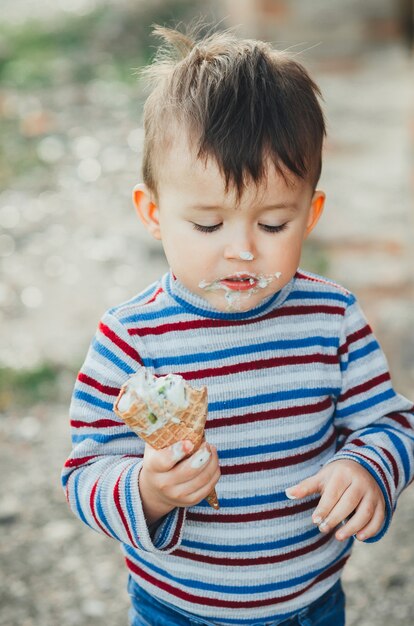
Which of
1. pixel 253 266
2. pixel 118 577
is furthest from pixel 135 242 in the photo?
pixel 253 266

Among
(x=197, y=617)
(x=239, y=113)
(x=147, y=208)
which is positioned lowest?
(x=197, y=617)

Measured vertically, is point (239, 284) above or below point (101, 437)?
above

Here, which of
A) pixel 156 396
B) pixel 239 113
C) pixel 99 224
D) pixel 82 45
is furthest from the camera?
pixel 82 45

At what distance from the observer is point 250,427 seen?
154cm

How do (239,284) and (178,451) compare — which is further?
(239,284)

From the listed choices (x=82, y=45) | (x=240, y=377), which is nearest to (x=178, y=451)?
(x=240, y=377)

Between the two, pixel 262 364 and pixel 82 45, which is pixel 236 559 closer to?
pixel 262 364

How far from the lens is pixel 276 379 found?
5.11 ft

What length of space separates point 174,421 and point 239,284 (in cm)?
26

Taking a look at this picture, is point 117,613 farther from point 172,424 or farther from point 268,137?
point 268,137

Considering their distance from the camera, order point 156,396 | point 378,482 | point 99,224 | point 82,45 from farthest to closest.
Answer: point 82,45 → point 99,224 → point 378,482 → point 156,396

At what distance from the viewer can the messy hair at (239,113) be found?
1403mm

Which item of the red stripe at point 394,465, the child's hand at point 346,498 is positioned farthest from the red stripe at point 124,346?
the red stripe at point 394,465

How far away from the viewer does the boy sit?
1.42 meters
